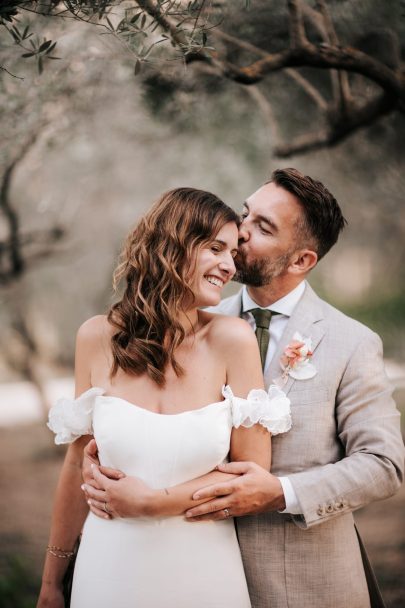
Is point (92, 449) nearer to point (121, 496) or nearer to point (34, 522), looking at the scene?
point (121, 496)

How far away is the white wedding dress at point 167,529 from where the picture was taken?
1.95 metres

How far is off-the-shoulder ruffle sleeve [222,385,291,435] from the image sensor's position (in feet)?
6.42

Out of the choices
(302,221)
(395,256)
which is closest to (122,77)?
(395,256)

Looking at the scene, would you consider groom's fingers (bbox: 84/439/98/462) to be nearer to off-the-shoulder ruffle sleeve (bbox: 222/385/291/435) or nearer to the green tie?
off-the-shoulder ruffle sleeve (bbox: 222/385/291/435)

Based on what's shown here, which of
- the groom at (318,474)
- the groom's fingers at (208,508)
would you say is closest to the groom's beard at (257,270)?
the groom at (318,474)

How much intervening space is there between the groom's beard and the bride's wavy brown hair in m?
0.32

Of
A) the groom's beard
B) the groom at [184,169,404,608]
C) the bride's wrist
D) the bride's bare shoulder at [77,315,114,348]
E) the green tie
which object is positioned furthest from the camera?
the groom's beard

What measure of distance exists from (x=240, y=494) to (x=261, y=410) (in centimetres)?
25

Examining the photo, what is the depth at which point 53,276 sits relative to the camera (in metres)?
5.78

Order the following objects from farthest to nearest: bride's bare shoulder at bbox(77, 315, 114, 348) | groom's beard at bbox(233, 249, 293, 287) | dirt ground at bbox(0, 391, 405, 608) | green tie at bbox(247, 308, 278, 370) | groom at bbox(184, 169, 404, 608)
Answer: dirt ground at bbox(0, 391, 405, 608), groom's beard at bbox(233, 249, 293, 287), green tie at bbox(247, 308, 278, 370), bride's bare shoulder at bbox(77, 315, 114, 348), groom at bbox(184, 169, 404, 608)

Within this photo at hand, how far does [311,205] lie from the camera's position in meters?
2.52

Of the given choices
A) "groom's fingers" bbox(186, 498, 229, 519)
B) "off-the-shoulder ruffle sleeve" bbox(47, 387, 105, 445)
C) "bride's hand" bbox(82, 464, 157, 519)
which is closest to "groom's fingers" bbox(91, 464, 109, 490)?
"bride's hand" bbox(82, 464, 157, 519)

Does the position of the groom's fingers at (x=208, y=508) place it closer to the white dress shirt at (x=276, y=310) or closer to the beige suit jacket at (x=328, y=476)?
the beige suit jacket at (x=328, y=476)

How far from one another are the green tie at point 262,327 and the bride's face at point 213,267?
0.31m
